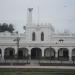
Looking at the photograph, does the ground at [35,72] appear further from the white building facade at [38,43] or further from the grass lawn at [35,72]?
the white building facade at [38,43]

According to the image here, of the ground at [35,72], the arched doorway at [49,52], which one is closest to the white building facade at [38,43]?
the arched doorway at [49,52]

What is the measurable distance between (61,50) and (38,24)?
222 inches

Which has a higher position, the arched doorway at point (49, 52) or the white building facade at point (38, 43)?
the white building facade at point (38, 43)

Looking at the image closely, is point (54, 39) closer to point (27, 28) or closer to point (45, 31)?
point (45, 31)

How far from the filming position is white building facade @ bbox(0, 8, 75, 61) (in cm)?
4031

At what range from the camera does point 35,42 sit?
41406 millimetres

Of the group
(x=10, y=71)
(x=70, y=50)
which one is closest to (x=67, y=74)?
(x=10, y=71)

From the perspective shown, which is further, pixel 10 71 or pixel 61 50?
pixel 61 50

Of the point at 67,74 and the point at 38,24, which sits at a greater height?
the point at 38,24

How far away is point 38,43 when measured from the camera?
135ft

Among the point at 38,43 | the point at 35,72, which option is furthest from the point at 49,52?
the point at 35,72

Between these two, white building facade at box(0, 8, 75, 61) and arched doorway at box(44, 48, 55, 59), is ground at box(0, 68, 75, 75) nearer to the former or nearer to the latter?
white building facade at box(0, 8, 75, 61)

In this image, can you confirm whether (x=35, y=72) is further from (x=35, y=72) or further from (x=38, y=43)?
(x=38, y=43)

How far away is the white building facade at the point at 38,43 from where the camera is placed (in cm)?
4031
